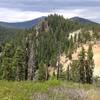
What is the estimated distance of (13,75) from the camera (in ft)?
239

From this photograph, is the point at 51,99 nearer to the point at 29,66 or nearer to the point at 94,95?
the point at 94,95

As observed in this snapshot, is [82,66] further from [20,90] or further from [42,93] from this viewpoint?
[42,93]

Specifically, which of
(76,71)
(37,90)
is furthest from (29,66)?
(37,90)

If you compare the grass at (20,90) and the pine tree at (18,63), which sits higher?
the pine tree at (18,63)

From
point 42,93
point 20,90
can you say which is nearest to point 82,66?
point 20,90

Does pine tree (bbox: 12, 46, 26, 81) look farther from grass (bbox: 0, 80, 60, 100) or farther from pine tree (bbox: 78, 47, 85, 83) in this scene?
grass (bbox: 0, 80, 60, 100)

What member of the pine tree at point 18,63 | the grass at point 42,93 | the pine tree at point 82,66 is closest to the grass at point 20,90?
the grass at point 42,93

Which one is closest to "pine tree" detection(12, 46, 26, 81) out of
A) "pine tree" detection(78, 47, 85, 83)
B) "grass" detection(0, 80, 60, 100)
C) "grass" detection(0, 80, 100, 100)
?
"pine tree" detection(78, 47, 85, 83)

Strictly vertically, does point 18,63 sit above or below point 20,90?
above

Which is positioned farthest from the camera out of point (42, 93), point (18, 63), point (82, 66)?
point (82, 66)

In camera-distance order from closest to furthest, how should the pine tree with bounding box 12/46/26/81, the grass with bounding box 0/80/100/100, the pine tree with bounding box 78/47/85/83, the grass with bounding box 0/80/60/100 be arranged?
the grass with bounding box 0/80/100/100
the grass with bounding box 0/80/60/100
the pine tree with bounding box 12/46/26/81
the pine tree with bounding box 78/47/85/83

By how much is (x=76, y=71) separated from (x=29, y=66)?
37.8ft

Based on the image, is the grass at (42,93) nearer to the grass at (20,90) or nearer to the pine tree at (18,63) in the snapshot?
the grass at (20,90)

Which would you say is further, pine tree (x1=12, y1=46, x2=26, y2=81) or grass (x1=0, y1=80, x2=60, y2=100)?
pine tree (x1=12, y1=46, x2=26, y2=81)
